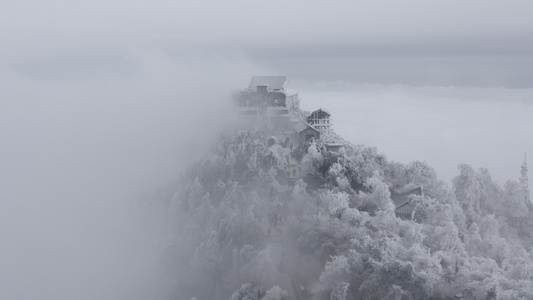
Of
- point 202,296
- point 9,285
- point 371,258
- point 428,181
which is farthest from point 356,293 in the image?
point 9,285

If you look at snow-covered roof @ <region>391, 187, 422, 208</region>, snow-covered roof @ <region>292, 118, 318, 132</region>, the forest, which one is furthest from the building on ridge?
snow-covered roof @ <region>391, 187, 422, 208</region>

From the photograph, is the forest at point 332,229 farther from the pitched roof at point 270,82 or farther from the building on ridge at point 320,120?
the pitched roof at point 270,82

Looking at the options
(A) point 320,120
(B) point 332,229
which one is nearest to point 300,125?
(A) point 320,120

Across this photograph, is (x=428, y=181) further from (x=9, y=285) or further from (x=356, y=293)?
(x=9, y=285)

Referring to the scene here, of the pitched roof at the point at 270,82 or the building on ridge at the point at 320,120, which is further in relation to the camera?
the pitched roof at the point at 270,82

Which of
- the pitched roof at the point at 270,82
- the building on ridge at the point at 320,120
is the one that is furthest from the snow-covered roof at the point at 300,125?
the pitched roof at the point at 270,82

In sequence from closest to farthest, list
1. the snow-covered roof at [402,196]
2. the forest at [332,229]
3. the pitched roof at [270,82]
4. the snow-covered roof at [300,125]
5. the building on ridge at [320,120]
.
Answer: the forest at [332,229] → the snow-covered roof at [402,196] → the snow-covered roof at [300,125] → the building on ridge at [320,120] → the pitched roof at [270,82]
